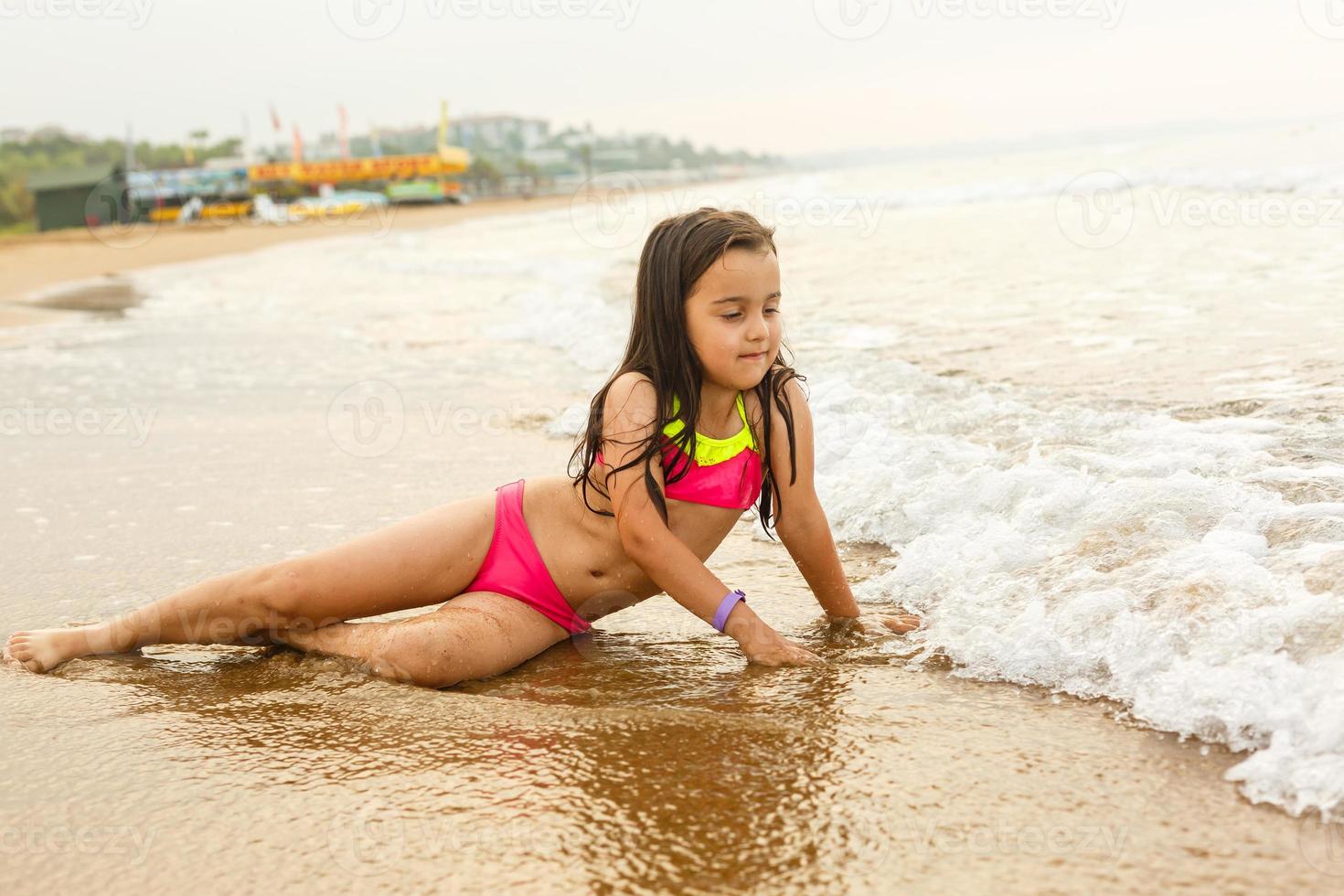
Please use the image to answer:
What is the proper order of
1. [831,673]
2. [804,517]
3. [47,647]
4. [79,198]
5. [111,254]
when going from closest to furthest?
[831,673] → [47,647] → [804,517] → [111,254] → [79,198]

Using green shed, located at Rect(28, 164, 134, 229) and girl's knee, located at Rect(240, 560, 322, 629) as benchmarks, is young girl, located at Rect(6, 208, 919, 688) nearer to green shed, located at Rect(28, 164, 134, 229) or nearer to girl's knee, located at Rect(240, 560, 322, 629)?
girl's knee, located at Rect(240, 560, 322, 629)

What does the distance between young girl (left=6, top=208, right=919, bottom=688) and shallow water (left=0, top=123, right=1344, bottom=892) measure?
0.10 meters

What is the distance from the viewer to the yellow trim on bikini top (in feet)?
9.88

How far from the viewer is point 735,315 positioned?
288 centimetres

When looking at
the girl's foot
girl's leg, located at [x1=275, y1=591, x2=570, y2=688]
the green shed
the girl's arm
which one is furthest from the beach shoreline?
the girl's arm

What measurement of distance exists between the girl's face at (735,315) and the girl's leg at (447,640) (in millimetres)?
836

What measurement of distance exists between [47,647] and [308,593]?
27.5 inches

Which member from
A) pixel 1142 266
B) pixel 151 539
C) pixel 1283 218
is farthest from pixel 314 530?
pixel 1283 218

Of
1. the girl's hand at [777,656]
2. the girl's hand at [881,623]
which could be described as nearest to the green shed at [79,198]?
the girl's hand at [881,623]

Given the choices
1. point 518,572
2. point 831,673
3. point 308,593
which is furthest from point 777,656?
point 308,593

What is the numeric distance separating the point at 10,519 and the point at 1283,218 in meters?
12.5

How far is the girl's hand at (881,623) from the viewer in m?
3.02

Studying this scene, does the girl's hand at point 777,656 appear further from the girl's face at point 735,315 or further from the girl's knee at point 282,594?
the girl's knee at point 282,594

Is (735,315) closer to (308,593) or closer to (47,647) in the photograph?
(308,593)
